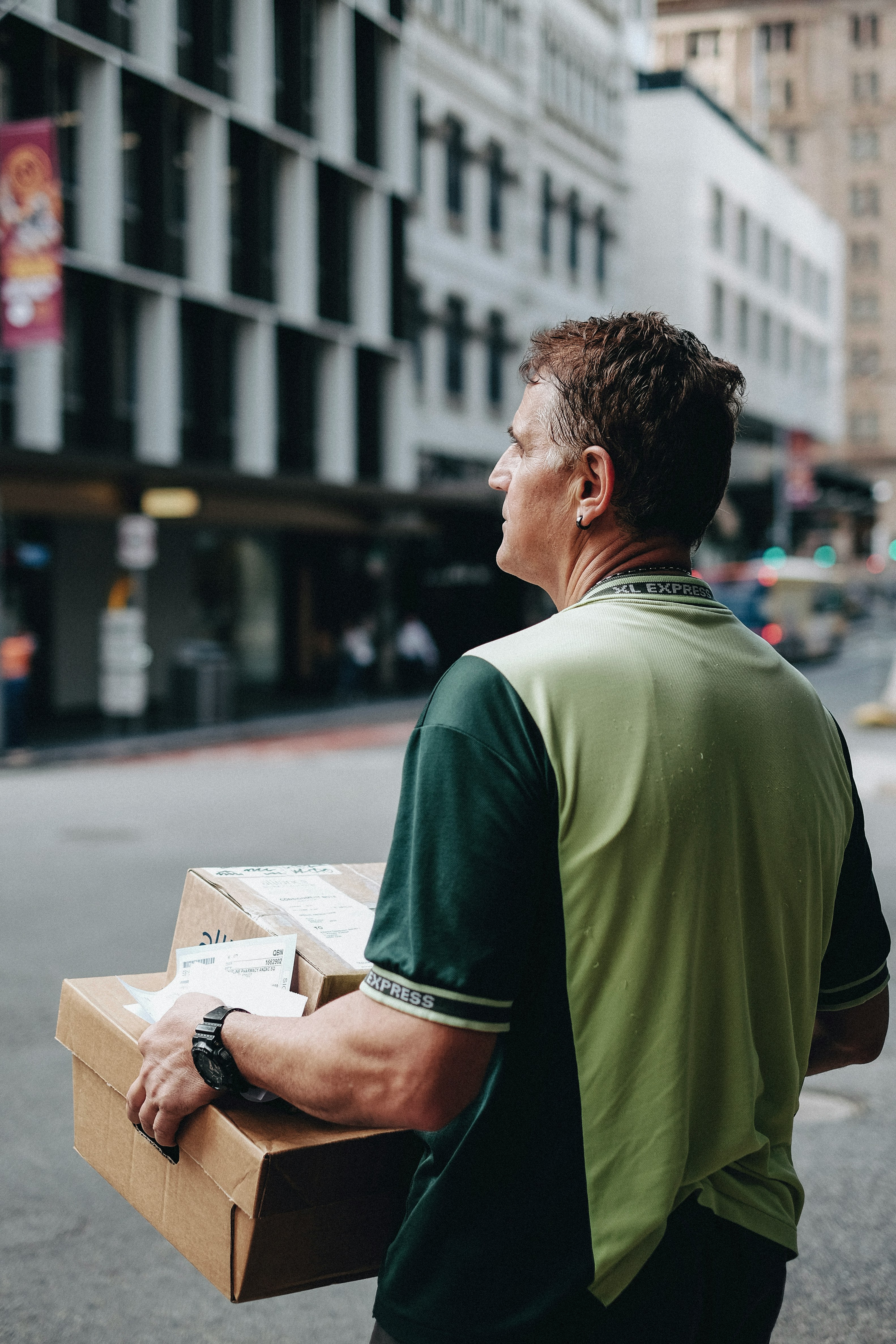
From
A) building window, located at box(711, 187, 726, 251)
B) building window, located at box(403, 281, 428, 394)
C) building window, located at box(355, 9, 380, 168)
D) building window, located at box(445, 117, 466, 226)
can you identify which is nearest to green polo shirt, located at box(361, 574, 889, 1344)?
building window, located at box(355, 9, 380, 168)

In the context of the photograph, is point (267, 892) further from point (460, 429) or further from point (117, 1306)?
point (460, 429)

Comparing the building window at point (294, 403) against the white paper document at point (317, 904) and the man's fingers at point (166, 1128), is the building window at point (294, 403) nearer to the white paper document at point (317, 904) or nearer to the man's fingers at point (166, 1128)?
the white paper document at point (317, 904)

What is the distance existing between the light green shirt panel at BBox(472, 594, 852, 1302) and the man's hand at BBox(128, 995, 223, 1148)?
0.43 meters

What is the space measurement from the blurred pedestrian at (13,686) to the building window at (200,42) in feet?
40.6

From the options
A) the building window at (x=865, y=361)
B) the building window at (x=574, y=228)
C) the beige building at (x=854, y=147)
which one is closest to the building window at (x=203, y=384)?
the building window at (x=574, y=228)

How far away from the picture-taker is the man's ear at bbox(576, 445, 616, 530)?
1634mm

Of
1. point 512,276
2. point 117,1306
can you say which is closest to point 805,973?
point 117,1306

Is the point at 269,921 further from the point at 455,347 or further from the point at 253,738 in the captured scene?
the point at 455,347

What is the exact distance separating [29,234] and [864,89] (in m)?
93.7

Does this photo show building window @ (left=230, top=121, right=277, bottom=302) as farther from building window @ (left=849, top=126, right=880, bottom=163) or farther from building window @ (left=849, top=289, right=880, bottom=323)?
building window @ (left=849, top=126, right=880, bottom=163)

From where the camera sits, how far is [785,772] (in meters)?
1.67

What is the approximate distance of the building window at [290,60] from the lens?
95.4 ft

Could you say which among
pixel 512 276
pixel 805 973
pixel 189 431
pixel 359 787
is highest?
pixel 512 276

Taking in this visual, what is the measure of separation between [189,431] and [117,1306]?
80.6 feet
